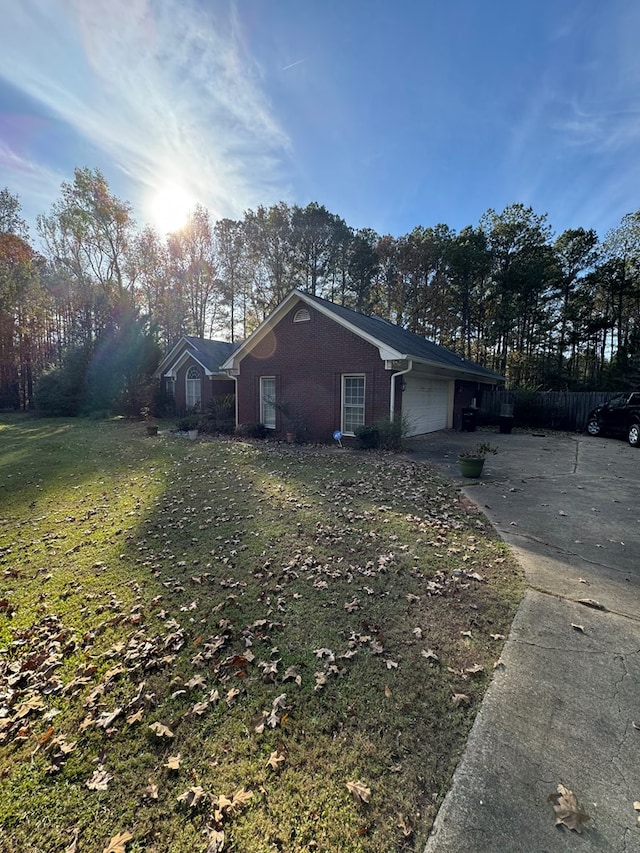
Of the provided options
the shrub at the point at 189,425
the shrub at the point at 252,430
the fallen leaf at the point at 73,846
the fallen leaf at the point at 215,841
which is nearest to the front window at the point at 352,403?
the shrub at the point at 252,430

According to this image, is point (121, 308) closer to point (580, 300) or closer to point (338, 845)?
point (338, 845)

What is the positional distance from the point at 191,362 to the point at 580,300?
83.2 feet

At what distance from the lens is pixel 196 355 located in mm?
21688

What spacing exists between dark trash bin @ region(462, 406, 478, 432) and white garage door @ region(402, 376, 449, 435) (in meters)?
1.13

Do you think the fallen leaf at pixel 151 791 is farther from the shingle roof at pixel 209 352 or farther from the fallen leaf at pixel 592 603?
the shingle roof at pixel 209 352

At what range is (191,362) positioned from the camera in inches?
883

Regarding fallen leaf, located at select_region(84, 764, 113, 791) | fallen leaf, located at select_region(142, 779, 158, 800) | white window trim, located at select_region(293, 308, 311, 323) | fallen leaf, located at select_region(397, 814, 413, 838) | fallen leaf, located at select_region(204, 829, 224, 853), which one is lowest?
fallen leaf, located at select_region(84, 764, 113, 791)

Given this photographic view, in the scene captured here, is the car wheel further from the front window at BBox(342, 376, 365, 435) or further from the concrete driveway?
the front window at BBox(342, 376, 365, 435)

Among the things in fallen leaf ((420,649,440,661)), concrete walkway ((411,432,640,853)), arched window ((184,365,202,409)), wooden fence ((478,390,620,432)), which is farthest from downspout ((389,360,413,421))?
arched window ((184,365,202,409))

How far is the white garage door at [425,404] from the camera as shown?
13102mm

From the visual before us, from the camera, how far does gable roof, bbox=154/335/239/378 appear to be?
21297 mm

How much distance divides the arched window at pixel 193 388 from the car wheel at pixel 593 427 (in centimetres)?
1949

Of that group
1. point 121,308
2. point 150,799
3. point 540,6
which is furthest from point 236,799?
point 121,308

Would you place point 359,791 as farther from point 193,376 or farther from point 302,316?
point 193,376
